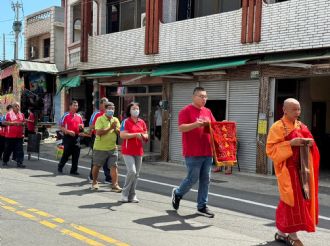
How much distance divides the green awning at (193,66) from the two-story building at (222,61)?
0.16 feet

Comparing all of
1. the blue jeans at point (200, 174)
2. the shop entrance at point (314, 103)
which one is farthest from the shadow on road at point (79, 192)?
the shop entrance at point (314, 103)

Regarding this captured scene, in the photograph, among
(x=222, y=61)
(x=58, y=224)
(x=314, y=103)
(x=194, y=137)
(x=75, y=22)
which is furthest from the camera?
(x=75, y=22)

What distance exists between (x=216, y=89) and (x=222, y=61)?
3.40ft

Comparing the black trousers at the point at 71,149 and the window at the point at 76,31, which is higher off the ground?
the window at the point at 76,31

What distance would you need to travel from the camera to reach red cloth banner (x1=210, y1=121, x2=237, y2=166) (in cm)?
716

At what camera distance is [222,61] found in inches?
562

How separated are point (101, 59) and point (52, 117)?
8.13 m

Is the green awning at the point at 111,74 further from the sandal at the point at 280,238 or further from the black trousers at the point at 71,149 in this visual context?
the sandal at the point at 280,238

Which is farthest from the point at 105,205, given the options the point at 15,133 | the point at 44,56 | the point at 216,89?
the point at 44,56

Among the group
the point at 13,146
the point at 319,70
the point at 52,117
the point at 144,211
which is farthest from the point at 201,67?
the point at 52,117

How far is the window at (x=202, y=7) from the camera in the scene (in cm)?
→ 1534

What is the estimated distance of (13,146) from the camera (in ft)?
44.5

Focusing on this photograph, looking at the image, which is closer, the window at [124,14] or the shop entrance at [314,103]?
the shop entrance at [314,103]

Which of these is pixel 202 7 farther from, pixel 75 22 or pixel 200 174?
pixel 200 174
